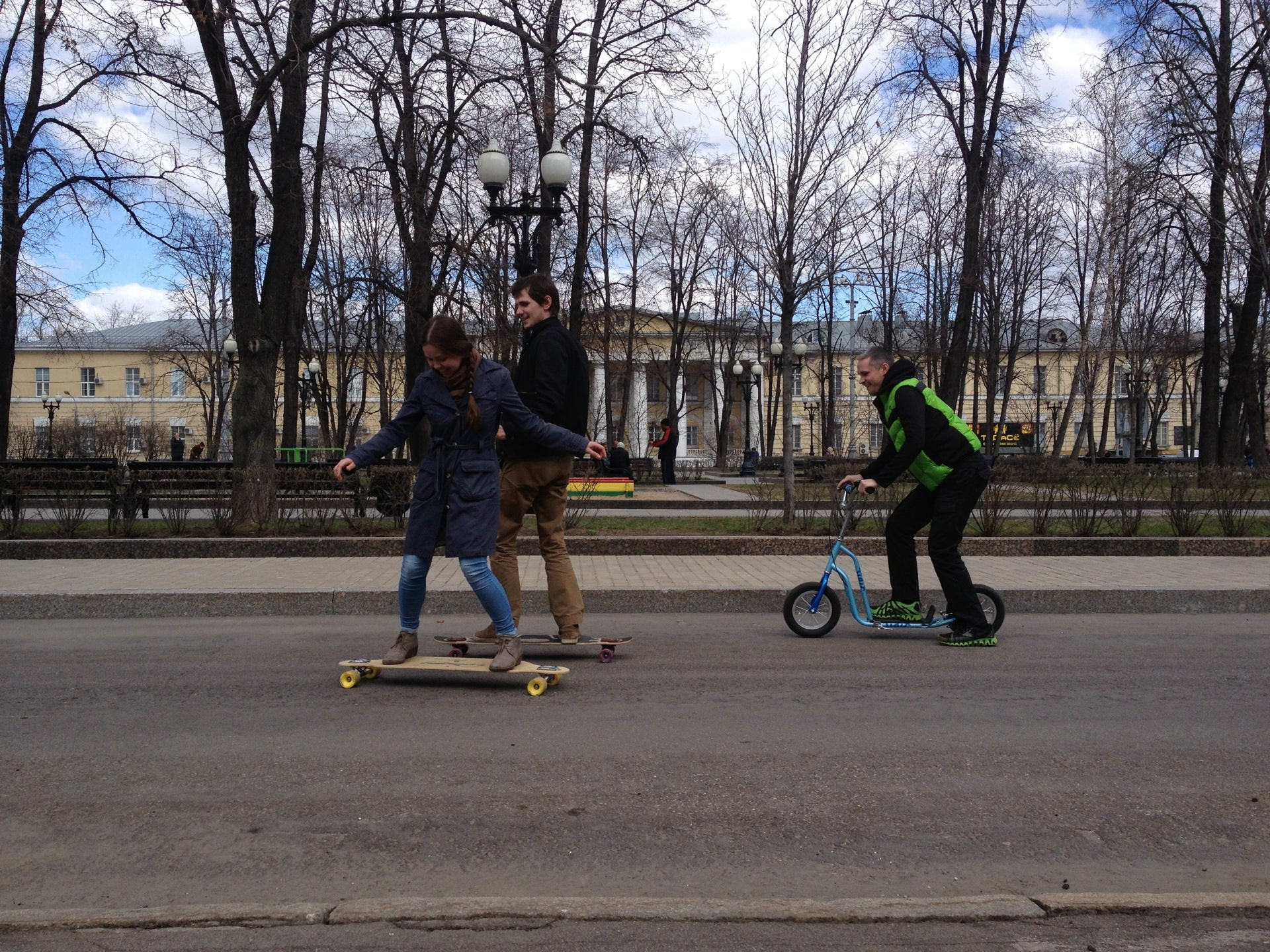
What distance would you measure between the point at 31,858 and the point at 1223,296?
41.7 metres

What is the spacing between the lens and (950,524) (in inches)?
289

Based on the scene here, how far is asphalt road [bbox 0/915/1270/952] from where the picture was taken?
300 cm

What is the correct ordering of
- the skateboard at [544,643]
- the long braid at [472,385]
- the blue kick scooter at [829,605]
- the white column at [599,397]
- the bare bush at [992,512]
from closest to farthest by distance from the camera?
the long braid at [472,385] → the skateboard at [544,643] → the blue kick scooter at [829,605] → the bare bush at [992,512] → the white column at [599,397]

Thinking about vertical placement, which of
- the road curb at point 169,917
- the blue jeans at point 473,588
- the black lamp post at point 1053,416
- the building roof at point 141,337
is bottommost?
the road curb at point 169,917

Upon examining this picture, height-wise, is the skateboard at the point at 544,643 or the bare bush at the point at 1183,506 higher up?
the bare bush at the point at 1183,506

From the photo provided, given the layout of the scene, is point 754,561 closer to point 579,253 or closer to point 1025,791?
point 1025,791

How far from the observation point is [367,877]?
3.48m

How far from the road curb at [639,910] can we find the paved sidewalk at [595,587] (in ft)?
19.7

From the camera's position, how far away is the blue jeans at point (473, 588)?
597cm

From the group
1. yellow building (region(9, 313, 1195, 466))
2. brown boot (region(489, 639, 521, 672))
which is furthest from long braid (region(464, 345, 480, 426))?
yellow building (region(9, 313, 1195, 466))

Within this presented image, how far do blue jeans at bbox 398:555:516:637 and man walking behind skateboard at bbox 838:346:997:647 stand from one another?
2.62 meters

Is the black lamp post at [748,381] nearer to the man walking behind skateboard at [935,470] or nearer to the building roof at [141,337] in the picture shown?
the man walking behind skateboard at [935,470]

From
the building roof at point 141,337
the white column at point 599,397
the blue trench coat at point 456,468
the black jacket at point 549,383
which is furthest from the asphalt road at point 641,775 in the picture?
the building roof at point 141,337

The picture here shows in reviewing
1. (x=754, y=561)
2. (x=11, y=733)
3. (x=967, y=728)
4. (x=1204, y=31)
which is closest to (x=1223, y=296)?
(x=1204, y=31)
